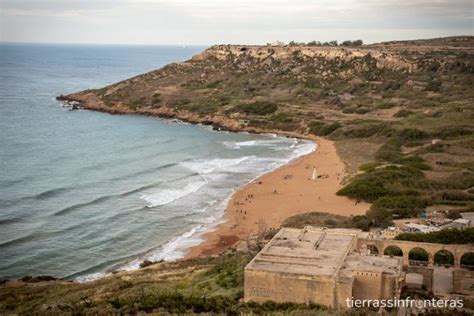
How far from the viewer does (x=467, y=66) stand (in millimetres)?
77875

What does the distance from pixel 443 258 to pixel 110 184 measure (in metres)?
25.8

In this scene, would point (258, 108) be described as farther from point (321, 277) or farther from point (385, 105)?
point (321, 277)

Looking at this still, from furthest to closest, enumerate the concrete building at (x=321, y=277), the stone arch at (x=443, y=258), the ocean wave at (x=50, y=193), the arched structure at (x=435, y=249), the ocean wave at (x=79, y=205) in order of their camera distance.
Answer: the ocean wave at (x=50, y=193) → the ocean wave at (x=79, y=205) → the stone arch at (x=443, y=258) → the arched structure at (x=435, y=249) → the concrete building at (x=321, y=277)

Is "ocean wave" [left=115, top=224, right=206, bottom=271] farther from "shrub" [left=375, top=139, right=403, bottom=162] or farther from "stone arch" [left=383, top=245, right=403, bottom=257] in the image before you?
"shrub" [left=375, top=139, right=403, bottom=162]

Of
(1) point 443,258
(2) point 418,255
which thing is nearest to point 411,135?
(1) point 443,258

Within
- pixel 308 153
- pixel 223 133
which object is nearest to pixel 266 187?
pixel 308 153

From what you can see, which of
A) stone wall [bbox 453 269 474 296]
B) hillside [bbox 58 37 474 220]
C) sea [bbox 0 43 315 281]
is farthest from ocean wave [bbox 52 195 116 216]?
stone wall [bbox 453 269 474 296]

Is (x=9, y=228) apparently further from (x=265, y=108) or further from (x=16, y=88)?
(x=16, y=88)

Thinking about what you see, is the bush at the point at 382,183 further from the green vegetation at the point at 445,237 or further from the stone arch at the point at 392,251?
the stone arch at the point at 392,251

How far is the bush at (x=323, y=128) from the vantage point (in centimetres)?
6231

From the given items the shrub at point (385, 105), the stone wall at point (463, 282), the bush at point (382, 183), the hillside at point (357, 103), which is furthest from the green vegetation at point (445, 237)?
the shrub at point (385, 105)

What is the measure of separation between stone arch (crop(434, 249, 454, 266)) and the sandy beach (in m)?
9.94

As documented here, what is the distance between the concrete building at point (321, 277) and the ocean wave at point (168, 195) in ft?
61.3

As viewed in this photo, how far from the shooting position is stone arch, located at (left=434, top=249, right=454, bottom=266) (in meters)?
23.5
